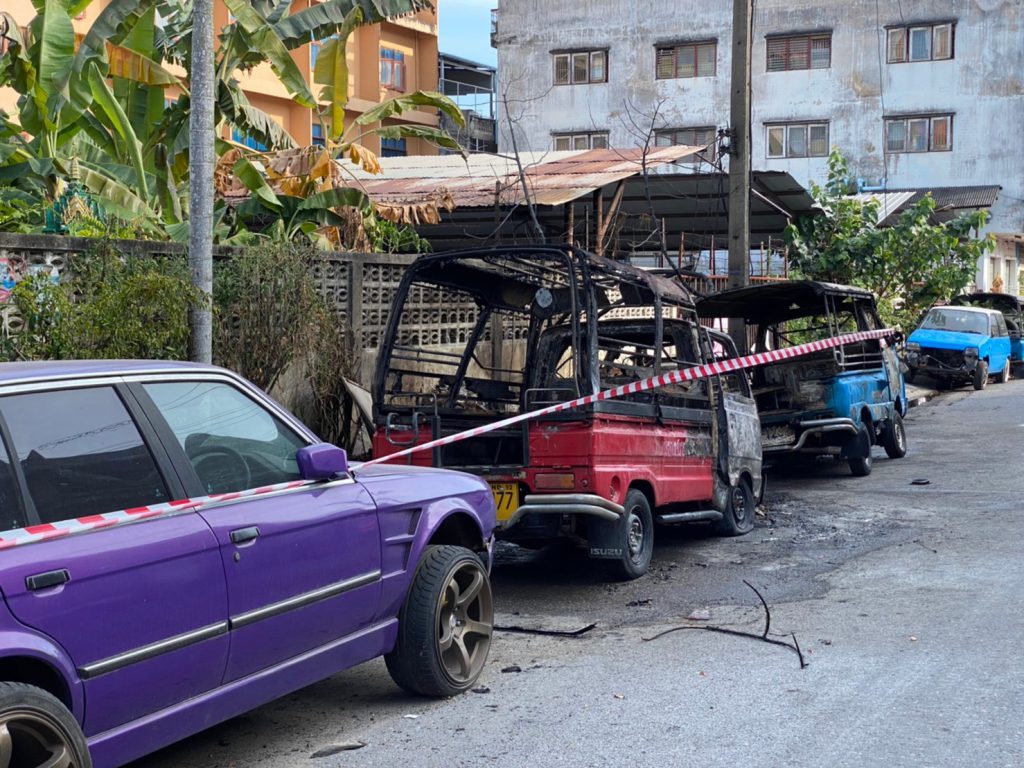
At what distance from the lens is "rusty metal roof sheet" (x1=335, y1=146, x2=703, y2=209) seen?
16.2m

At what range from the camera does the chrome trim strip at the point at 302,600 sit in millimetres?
4547

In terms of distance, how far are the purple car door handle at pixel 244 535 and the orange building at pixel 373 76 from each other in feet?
95.9

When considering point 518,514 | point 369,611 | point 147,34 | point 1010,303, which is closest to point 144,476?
point 369,611

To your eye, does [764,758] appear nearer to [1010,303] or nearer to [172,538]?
[172,538]

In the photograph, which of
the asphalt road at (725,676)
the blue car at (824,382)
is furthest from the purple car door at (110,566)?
the blue car at (824,382)

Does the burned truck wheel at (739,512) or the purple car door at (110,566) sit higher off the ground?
the purple car door at (110,566)

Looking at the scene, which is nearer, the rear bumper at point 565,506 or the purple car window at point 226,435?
the purple car window at point 226,435

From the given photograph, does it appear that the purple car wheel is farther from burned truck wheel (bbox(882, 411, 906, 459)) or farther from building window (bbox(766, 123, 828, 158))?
building window (bbox(766, 123, 828, 158))

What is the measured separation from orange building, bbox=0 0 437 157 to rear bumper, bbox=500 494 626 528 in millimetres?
26807

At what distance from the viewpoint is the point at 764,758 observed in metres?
4.82

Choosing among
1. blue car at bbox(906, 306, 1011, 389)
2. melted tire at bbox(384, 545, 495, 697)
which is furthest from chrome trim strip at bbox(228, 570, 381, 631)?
blue car at bbox(906, 306, 1011, 389)

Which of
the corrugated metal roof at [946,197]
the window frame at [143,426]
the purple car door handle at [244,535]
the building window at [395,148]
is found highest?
the building window at [395,148]

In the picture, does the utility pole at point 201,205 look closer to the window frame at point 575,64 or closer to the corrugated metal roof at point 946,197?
the corrugated metal roof at point 946,197

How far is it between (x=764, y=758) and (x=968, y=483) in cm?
866
